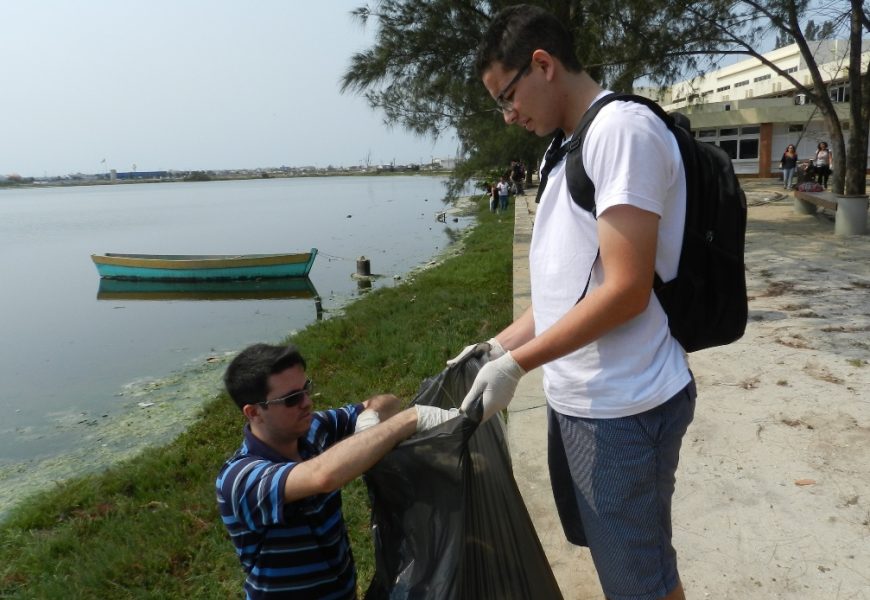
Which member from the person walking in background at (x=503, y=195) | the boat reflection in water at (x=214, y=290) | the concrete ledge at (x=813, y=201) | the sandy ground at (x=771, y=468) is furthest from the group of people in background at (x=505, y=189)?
the sandy ground at (x=771, y=468)

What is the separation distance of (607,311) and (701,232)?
0.27 metres

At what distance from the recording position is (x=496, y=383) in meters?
1.49

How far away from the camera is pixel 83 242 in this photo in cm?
3306

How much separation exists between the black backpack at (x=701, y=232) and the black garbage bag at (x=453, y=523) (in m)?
0.50

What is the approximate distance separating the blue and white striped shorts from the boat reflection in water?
14949 mm

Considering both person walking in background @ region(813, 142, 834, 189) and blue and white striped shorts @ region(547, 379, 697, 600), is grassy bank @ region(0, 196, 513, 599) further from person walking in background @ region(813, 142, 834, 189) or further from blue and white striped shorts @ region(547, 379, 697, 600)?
person walking in background @ region(813, 142, 834, 189)

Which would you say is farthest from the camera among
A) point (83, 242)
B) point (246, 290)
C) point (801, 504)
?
point (83, 242)

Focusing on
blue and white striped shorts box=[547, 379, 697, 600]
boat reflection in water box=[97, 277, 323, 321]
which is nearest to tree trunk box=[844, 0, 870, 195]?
blue and white striped shorts box=[547, 379, 697, 600]

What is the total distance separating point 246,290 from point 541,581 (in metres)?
16.6

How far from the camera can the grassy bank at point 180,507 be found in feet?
10.9

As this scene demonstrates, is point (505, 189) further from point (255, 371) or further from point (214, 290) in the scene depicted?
point (255, 371)

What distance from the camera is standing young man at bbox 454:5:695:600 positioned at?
4.20 ft

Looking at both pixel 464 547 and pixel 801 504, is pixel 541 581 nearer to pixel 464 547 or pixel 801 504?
pixel 464 547

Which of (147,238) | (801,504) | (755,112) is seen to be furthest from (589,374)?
(147,238)
